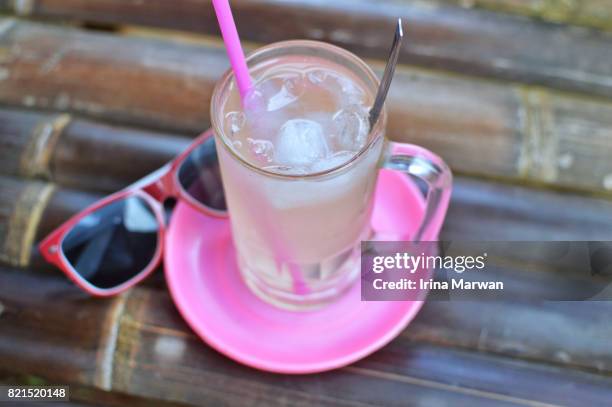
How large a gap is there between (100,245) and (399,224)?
16.4 inches

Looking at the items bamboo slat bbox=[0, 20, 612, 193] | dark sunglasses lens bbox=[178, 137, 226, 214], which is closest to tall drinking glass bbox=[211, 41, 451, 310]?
dark sunglasses lens bbox=[178, 137, 226, 214]

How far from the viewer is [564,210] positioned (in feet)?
2.80

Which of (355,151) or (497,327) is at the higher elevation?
(355,151)

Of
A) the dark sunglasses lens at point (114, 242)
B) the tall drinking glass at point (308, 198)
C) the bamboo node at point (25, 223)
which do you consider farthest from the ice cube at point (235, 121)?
the bamboo node at point (25, 223)

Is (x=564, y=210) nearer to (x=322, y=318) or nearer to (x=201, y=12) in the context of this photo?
(x=322, y=318)

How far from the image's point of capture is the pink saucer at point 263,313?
0.75 meters

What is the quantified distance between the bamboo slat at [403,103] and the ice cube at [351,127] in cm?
26

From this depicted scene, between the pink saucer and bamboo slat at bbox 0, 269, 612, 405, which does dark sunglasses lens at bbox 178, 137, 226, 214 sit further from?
bamboo slat at bbox 0, 269, 612, 405

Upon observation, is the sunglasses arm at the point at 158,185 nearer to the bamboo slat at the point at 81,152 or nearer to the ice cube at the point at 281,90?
the bamboo slat at the point at 81,152

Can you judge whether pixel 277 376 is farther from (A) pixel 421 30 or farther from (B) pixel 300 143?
(A) pixel 421 30

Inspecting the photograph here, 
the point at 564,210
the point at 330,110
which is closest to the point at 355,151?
the point at 330,110

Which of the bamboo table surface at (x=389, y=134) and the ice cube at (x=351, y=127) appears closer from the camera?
the ice cube at (x=351, y=127)

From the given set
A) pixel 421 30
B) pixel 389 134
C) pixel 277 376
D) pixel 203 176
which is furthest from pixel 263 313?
pixel 421 30

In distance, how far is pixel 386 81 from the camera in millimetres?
591
